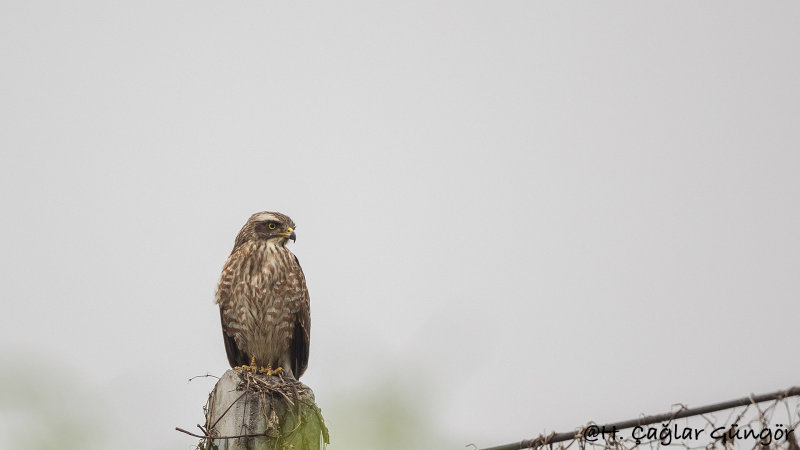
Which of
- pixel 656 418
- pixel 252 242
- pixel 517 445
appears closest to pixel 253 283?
pixel 252 242

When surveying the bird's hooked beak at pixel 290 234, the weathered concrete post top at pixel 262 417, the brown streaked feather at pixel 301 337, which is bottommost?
the weathered concrete post top at pixel 262 417

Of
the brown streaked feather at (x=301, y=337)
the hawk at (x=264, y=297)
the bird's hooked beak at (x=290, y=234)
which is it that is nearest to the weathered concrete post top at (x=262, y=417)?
the hawk at (x=264, y=297)

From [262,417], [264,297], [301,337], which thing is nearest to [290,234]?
[264,297]

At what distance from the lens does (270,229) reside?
7.10 metres

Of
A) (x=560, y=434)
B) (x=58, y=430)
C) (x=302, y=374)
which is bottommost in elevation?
(x=560, y=434)

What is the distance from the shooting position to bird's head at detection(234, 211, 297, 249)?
707 centimetres

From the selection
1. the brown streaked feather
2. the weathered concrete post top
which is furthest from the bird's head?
the weathered concrete post top

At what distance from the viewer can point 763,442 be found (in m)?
2.63

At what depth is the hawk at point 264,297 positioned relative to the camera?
6.82m

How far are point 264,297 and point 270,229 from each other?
636mm

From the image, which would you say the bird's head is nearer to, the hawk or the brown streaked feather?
the hawk

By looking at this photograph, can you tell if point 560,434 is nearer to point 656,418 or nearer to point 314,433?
point 656,418

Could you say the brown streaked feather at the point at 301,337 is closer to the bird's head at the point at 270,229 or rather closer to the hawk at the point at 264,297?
the hawk at the point at 264,297

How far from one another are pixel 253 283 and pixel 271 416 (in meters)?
3.00
